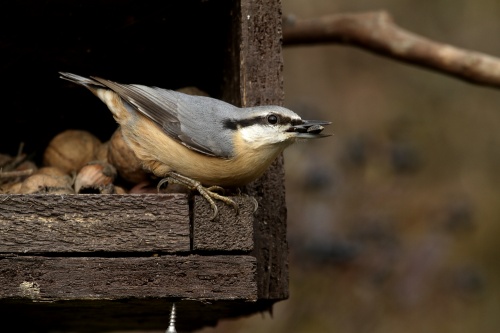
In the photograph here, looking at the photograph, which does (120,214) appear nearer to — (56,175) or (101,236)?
(101,236)

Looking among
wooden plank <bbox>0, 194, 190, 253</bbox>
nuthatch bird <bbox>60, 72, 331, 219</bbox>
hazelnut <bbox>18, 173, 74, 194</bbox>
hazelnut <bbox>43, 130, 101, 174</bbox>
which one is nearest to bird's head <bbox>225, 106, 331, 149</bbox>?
nuthatch bird <bbox>60, 72, 331, 219</bbox>

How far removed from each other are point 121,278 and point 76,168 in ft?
2.53

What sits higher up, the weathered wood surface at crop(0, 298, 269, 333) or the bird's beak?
the bird's beak

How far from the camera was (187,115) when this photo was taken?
2486 millimetres

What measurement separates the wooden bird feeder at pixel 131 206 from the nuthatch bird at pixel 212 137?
13 cm

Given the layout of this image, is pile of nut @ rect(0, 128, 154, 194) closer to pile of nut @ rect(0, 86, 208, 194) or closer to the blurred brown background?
pile of nut @ rect(0, 86, 208, 194)

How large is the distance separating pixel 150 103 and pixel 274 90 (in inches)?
14.2

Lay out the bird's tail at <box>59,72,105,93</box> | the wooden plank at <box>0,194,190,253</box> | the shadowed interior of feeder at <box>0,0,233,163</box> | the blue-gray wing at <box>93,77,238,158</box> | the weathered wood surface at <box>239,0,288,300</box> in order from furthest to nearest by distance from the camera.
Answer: the shadowed interior of feeder at <box>0,0,233,163</box>
the bird's tail at <box>59,72,105,93</box>
the weathered wood surface at <box>239,0,288,300</box>
the blue-gray wing at <box>93,77,238,158</box>
the wooden plank at <box>0,194,190,253</box>

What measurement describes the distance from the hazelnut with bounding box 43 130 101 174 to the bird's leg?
19.1 inches

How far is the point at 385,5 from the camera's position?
5699 millimetres

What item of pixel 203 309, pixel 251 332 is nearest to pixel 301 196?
pixel 251 332

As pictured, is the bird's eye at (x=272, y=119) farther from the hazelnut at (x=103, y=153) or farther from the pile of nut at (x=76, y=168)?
the hazelnut at (x=103, y=153)

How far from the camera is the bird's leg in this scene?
90.0 inches

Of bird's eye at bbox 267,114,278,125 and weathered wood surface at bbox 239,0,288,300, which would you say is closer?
bird's eye at bbox 267,114,278,125
